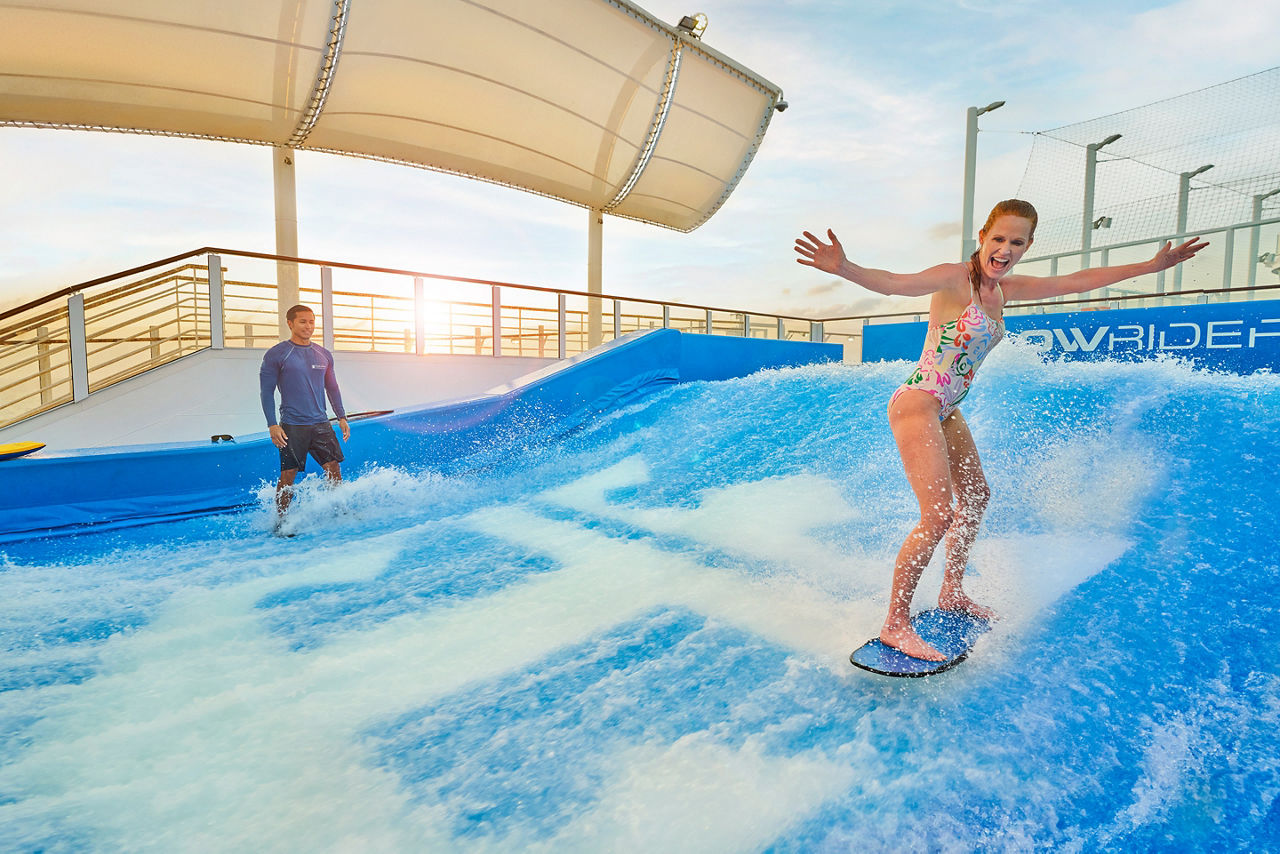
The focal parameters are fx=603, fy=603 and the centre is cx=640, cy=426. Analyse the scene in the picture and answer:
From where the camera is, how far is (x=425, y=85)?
10.4 meters

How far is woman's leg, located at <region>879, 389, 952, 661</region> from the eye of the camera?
5.90 ft

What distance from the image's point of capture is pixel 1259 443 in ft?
9.86

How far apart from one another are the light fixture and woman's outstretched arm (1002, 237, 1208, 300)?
1241 cm

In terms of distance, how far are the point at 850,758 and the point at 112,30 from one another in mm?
11803

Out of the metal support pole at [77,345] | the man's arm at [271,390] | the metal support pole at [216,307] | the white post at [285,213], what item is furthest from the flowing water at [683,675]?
the white post at [285,213]

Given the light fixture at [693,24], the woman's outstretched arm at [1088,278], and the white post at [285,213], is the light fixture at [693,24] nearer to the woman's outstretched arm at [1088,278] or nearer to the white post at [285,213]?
the white post at [285,213]

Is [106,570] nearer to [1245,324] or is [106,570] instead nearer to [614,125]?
[1245,324]

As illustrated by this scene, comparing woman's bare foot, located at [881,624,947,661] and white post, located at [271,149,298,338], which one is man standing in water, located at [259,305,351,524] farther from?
white post, located at [271,149,298,338]

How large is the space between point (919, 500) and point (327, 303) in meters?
7.11

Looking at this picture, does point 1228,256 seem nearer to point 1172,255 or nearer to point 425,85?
point 1172,255

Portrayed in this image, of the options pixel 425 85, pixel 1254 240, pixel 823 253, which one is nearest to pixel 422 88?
pixel 425 85

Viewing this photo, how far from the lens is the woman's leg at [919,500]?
180cm

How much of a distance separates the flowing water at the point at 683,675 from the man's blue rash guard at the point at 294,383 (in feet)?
2.35

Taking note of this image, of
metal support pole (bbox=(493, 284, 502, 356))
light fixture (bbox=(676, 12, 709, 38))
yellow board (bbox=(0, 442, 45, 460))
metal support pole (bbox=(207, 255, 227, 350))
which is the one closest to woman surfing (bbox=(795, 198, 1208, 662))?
yellow board (bbox=(0, 442, 45, 460))
